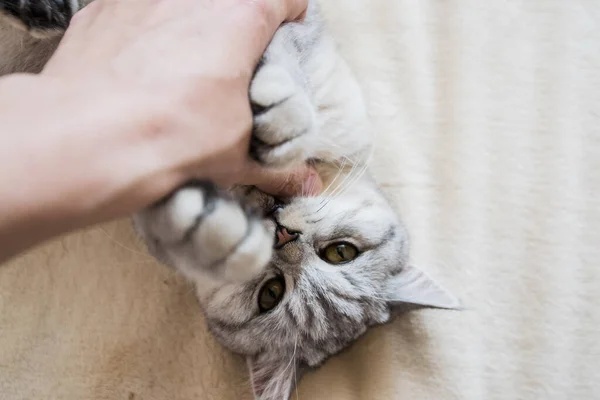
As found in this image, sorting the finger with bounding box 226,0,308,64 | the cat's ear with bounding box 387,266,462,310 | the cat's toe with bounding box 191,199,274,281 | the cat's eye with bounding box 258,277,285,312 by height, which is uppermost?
the finger with bounding box 226,0,308,64

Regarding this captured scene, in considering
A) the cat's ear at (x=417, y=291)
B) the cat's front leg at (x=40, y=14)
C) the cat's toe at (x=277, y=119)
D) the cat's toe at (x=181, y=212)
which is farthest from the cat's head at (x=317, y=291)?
the cat's front leg at (x=40, y=14)

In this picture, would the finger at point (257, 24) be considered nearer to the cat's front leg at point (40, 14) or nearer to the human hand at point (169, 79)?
the human hand at point (169, 79)

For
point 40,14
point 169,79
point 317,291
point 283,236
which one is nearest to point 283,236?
point 283,236

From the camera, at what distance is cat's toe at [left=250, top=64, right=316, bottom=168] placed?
29.4 inches

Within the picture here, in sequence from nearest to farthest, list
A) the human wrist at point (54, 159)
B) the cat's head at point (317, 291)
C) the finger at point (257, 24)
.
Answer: the human wrist at point (54, 159)
the finger at point (257, 24)
the cat's head at point (317, 291)

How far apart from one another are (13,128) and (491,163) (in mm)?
896

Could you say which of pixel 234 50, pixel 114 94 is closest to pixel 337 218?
pixel 234 50

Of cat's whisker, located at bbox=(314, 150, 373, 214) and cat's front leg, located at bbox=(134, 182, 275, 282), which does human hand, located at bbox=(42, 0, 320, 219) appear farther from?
cat's whisker, located at bbox=(314, 150, 373, 214)

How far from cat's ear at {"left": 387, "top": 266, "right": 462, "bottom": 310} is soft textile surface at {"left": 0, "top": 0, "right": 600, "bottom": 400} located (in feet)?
0.31

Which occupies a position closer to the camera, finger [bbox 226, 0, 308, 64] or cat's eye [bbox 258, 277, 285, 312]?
finger [bbox 226, 0, 308, 64]

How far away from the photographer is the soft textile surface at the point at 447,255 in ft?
3.44

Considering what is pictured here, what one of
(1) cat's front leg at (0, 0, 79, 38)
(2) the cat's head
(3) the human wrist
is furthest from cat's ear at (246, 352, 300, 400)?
(1) cat's front leg at (0, 0, 79, 38)

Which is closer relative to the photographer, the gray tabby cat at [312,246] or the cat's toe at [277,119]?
the cat's toe at [277,119]

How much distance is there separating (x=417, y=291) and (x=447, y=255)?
6.2 inches
